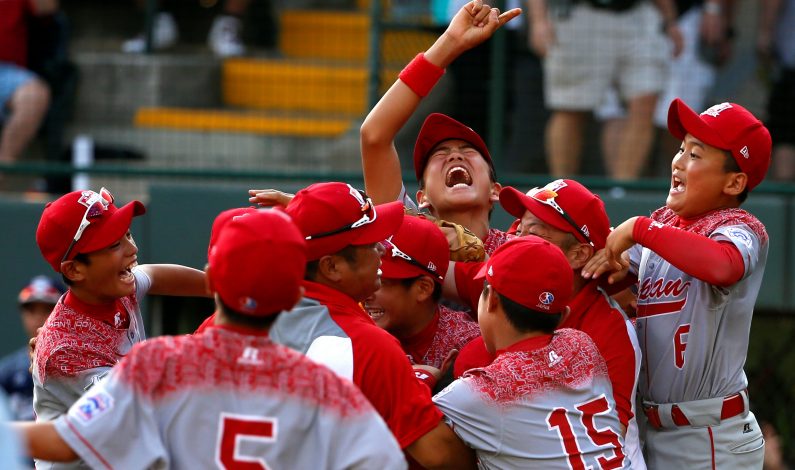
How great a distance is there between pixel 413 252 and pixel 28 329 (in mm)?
3448

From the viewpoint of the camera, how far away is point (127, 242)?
3.61 meters

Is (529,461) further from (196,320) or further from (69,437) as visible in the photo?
(196,320)

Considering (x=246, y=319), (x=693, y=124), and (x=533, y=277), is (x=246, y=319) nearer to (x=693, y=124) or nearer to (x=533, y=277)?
(x=533, y=277)

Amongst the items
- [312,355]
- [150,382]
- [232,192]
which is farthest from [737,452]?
[232,192]

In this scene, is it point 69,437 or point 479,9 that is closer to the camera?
point 69,437

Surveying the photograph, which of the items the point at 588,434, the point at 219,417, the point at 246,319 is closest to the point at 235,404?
the point at 219,417

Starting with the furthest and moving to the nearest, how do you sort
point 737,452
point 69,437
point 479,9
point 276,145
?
point 276,145, point 479,9, point 737,452, point 69,437

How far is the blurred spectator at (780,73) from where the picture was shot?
6.81 m

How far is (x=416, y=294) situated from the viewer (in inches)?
137

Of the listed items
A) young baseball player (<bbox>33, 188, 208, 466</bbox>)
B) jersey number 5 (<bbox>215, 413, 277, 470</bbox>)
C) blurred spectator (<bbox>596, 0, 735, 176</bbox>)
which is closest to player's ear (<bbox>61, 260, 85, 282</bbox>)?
young baseball player (<bbox>33, 188, 208, 466</bbox>)

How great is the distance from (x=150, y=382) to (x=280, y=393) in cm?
27

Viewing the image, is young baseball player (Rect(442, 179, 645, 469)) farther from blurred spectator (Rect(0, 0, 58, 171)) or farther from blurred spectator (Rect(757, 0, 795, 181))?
blurred spectator (Rect(0, 0, 58, 171))

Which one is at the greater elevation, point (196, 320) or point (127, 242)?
point (127, 242)

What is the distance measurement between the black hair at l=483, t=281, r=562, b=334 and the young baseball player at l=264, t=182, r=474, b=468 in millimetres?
302
